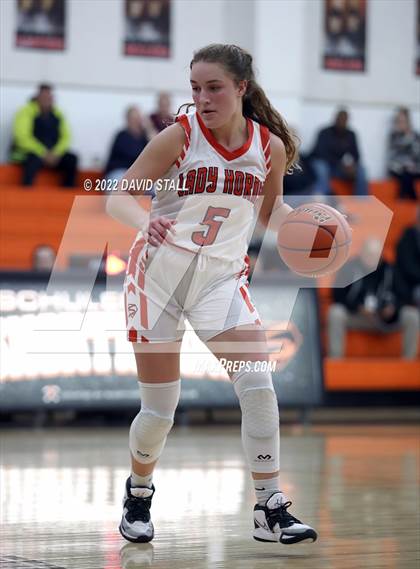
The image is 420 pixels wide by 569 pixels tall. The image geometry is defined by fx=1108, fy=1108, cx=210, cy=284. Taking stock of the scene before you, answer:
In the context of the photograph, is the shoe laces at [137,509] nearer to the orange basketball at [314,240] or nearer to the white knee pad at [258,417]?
the white knee pad at [258,417]

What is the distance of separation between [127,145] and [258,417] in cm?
943

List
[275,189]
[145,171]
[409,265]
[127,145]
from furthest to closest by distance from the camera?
1. [127,145]
2. [409,265]
3. [275,189]
4. [145,171]

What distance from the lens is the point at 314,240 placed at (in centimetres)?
430

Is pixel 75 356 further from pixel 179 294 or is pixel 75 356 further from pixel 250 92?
pixel 250 92

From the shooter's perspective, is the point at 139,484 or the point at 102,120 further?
the point at 102,120

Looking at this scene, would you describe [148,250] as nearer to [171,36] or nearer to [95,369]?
[95,369]

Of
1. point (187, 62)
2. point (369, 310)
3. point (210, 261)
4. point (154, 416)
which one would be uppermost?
point (187, 62)

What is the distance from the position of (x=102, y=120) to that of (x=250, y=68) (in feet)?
36.4

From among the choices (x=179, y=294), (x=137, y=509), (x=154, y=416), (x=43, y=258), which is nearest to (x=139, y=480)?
(x=137, y=509)

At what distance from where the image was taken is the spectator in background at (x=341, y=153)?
1487cm

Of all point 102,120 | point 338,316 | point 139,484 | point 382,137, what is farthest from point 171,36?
point 139,484

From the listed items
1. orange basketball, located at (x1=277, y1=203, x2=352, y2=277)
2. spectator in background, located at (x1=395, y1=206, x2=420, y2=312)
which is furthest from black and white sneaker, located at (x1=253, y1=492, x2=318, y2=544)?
spectator in background, located at (x1=395, y1=206, x2=420, y2=312)

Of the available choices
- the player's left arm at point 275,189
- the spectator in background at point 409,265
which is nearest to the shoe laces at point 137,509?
the player's left arm at point 275,189

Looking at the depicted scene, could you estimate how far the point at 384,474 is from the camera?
22.2ft
